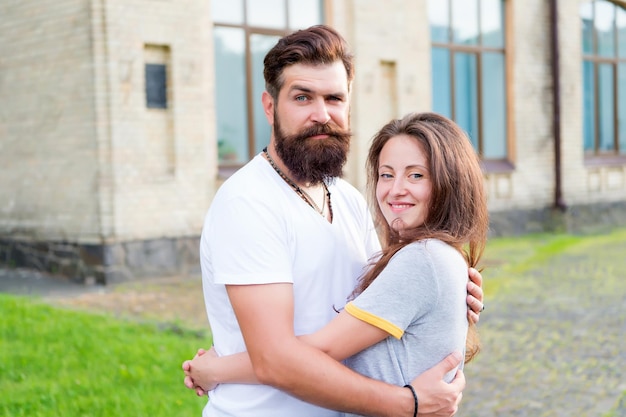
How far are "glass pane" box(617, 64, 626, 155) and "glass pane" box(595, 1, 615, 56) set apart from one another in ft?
2.03

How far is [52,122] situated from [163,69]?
1.66 metres

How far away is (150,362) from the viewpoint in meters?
5.95

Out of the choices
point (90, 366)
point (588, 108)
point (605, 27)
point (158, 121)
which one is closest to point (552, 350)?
point (90, 366)

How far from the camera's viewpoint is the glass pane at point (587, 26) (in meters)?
18.0

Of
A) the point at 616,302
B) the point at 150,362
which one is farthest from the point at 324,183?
the point at 616,302

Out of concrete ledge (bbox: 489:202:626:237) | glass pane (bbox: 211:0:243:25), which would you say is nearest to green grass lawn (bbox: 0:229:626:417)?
glass pane (bbox: 211:0:243:25)

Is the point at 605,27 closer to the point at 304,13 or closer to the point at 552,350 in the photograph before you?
the point at 304,13

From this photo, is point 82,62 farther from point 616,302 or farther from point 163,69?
point 616,302

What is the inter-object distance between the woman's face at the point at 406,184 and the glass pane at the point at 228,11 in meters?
9.71

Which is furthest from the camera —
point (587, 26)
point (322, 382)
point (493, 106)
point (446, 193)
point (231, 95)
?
point (587, 26)

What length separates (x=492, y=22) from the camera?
1616cm

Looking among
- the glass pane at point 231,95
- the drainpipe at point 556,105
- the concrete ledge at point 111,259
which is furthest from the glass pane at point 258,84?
the drainpipe at point 556,105

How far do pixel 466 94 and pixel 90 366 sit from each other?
38.4ft

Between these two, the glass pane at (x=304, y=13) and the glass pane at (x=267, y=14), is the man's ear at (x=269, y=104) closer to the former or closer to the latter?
the glass pane at (x=267, y=14)
